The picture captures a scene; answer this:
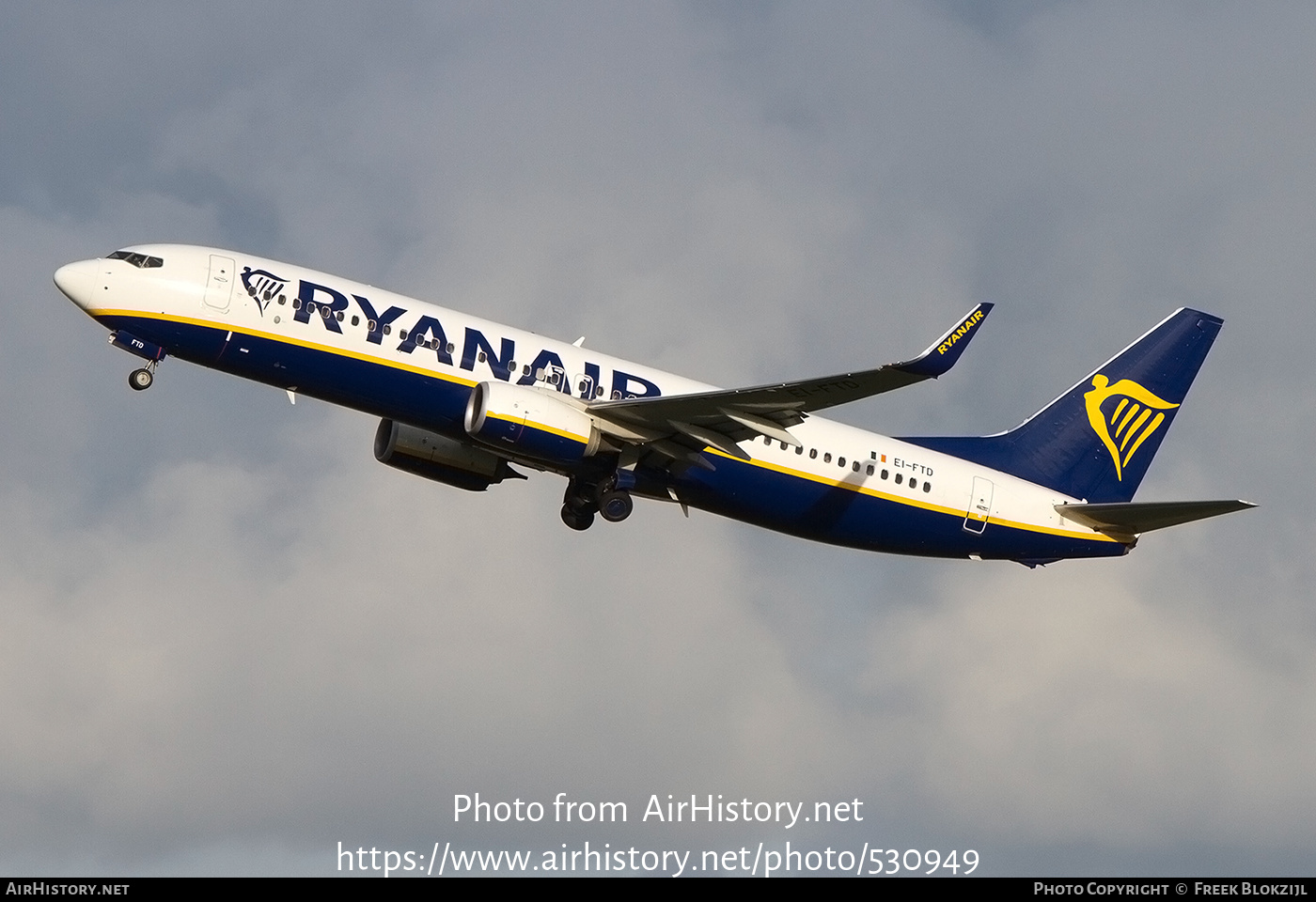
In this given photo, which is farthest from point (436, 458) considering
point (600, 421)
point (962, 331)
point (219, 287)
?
point (962, 331)

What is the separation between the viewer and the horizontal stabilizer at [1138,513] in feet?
157

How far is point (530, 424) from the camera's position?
44.8m

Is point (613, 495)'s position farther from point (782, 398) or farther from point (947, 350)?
point (947, 350)

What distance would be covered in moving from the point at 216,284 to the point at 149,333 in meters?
2.06

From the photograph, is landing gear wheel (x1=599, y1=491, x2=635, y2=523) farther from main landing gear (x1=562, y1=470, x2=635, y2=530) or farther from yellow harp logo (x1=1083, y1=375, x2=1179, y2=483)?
yellow harp logo (x1=1083, y1=375, x2=1179, y2=483)

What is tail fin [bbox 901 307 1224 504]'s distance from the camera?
54.4m

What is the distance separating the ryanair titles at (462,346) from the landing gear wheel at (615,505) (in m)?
2.65

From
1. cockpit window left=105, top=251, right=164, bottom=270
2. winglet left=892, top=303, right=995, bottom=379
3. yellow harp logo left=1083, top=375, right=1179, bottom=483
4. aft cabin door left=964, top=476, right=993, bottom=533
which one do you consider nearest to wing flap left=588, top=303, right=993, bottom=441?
winglet left=892, top=303, right=995, bottom=379

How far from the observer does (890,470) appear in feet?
167

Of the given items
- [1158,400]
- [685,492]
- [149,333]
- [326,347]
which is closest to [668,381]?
[685,492]

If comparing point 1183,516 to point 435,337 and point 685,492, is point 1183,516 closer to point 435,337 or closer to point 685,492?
point 685,492

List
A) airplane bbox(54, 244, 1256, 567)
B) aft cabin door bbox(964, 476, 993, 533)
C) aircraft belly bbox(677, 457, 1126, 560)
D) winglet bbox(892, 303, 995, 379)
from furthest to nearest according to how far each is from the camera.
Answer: aft cabin door bbox(964, 476, 993, 533) < aircraft belly bbox(677, 457, 1126, 560) < airplane bbox(54, 244, 1256, 567) < winglet bbox(892, 303, 995, 379)

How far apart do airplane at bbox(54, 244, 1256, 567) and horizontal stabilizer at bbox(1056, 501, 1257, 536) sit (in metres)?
0.08

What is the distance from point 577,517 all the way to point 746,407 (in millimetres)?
7960
